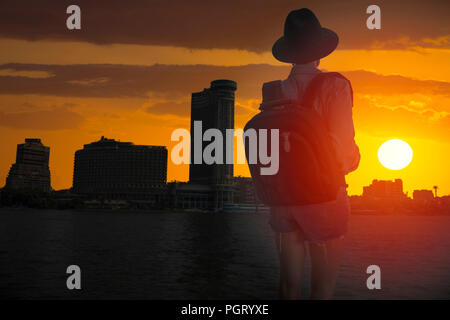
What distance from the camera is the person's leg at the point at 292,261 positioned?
11.4 ft

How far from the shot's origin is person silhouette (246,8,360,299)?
3178 mm

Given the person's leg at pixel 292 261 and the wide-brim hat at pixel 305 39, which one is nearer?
the wide-brim hat at pixel 305 39

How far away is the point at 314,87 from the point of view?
3.23m

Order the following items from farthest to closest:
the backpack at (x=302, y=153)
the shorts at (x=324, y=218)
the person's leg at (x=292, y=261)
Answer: the person's leg at (x=292, y=261), the shorts at (x=324, y=218), the backpack at (x=302, y=153)

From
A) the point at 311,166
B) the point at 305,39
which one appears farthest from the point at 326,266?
the point at 305,39

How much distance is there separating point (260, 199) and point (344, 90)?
1067 mm

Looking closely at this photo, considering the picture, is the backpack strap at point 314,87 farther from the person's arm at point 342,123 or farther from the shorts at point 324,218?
the shorts at point 324,218

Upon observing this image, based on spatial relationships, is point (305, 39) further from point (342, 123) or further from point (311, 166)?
point (311, 166)

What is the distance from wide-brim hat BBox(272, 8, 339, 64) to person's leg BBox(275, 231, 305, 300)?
1392 mm

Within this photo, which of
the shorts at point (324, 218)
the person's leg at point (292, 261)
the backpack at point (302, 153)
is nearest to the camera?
the backpack at point (302, 153)

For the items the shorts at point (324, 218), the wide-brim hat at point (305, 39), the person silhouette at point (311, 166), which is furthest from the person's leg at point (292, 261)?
the wide-brim hat at point (305, 39)

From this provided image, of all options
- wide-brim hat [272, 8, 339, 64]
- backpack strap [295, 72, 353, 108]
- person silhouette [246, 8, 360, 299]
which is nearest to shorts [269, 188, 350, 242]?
person silhouette [246, 8, 360, 299]

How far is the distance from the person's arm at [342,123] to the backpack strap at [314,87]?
0.04 m
